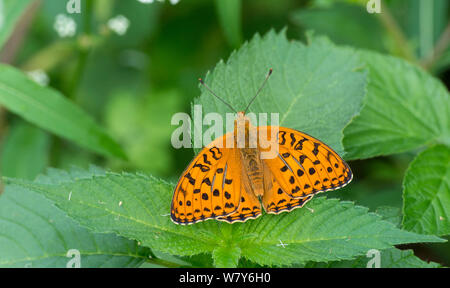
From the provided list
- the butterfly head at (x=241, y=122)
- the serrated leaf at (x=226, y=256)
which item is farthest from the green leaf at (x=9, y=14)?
the serrated leaf at (x=226, y=256)

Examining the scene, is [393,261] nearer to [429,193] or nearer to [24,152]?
[429,193]

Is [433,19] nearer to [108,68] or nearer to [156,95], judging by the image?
[156,95]

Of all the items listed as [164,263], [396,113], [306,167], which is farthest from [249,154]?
[396,113]

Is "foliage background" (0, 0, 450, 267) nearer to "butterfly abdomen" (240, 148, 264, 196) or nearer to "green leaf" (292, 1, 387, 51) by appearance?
"green leaf" (292, 1, 387, 51)

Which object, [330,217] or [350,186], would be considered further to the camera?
[350,186]

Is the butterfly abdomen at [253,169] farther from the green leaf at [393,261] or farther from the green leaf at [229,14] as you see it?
the green leaf at [229,14]

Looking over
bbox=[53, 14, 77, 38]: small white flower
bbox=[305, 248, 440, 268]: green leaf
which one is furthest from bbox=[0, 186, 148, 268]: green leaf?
bbox=[53, 14, 77, 38]: small white flower
